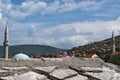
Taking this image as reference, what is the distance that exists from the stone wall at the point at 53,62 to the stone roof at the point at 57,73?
0.10 ft

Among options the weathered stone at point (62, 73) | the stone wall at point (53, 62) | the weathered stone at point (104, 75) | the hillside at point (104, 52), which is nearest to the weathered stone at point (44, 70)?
the weathered stone at point (62, 73)

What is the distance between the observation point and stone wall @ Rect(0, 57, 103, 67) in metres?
8.42

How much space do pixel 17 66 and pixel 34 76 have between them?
0.63 metres

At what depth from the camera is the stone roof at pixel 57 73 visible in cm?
808

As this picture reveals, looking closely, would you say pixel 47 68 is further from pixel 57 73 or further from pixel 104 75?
pixel 104 75

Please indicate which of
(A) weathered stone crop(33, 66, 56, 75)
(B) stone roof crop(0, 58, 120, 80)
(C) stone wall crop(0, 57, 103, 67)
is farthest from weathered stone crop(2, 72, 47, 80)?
(C) stone wall crop(0, 57, 103, 67)

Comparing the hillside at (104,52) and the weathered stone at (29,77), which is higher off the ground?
the hillside at (104,52)

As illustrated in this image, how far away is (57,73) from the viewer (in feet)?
27.2

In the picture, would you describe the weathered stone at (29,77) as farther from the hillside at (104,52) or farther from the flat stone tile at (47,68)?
the hillside at (104,52)

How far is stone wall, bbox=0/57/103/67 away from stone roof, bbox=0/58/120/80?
29 millimetres

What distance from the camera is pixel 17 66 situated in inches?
332

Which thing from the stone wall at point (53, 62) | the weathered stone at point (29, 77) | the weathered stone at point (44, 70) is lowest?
the weathered stone at point (29, 77)

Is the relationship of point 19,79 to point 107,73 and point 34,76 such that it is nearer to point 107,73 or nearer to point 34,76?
point 34,76

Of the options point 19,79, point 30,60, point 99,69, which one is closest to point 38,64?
point 30,60
